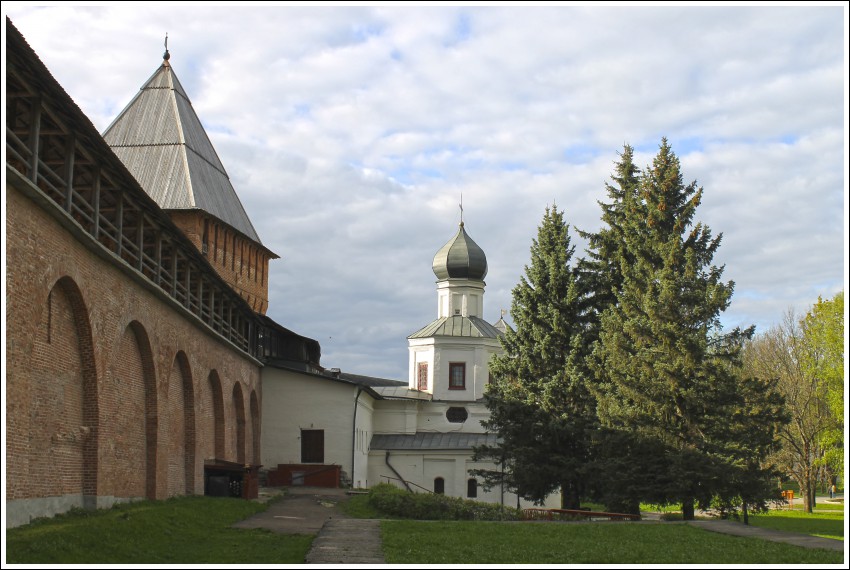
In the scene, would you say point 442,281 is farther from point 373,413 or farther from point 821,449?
point 821,449

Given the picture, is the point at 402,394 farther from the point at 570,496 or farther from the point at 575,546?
the point at 575,546

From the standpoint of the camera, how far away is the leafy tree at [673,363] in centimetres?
2484

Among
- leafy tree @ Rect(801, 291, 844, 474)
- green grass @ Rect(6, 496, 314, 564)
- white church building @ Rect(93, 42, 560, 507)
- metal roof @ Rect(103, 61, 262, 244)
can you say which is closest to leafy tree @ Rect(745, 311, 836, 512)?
leafy tree @ Rect(801, 291, 844, 474)

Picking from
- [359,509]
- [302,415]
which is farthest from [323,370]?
[359,509]

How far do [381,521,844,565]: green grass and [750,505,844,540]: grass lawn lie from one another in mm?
12407

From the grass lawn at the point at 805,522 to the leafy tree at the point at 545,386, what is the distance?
231 inches

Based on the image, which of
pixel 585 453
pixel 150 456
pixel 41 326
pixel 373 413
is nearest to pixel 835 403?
pixel 585 453

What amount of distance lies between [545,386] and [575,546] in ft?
53.9

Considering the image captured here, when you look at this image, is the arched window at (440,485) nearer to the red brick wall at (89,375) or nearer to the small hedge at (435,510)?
the small hedge at (435,510)

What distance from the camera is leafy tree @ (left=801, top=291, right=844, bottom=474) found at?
140ft

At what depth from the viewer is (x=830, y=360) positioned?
43469 millimetres

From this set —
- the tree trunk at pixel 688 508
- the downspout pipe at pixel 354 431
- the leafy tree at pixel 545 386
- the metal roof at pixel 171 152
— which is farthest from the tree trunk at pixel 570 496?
the metal roof at pixel 171 152

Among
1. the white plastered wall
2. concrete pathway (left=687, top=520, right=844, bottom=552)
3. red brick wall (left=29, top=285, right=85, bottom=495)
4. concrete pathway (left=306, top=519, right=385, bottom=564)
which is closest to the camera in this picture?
concrete pathway (left=306, top=519, right=385, bottom=564)

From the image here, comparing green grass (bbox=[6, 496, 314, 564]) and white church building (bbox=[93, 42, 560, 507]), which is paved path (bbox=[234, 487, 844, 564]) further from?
white church building (bbox=[93, 42, 560, 507])
